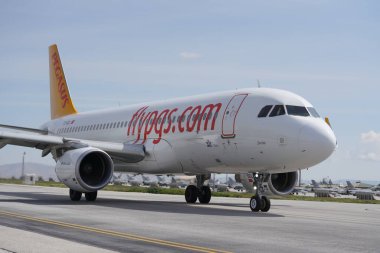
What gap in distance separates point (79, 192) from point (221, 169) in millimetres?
5844

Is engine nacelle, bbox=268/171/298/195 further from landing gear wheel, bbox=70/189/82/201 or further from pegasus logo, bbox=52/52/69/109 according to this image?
Result: pegasus logo, bbox=52/52/69/109

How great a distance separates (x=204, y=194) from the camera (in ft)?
81.7

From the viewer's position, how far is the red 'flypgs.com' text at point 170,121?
21375 millimetres

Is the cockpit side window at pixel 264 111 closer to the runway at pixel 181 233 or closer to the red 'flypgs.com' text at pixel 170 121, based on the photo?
the red 'flypgs.com' text at pixel 170 121

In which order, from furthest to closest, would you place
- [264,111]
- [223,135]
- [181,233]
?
[223,135], [264,111], [181,233]

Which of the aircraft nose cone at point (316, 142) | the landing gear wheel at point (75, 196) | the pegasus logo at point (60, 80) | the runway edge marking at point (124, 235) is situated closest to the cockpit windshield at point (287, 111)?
the aircraft nose cone at point (316, 142)

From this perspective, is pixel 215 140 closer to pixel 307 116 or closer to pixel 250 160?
pixel 250 160

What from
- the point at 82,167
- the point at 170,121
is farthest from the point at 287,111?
the point at 82,167

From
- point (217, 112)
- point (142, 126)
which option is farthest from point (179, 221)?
point (142, 126)

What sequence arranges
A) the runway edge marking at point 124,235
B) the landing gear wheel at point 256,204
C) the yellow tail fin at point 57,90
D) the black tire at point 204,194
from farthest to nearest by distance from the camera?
the yellow tail fin at point 57,90 → the black tire at point 204,194 → the landing gear wheel at point 256,204 → the runway edge marking at point 124,235

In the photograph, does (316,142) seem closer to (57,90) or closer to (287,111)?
(287,111)

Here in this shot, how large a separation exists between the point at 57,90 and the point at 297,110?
69.2 ft

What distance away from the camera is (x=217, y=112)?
20.9m

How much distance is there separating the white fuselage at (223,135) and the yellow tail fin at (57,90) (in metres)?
7.83
